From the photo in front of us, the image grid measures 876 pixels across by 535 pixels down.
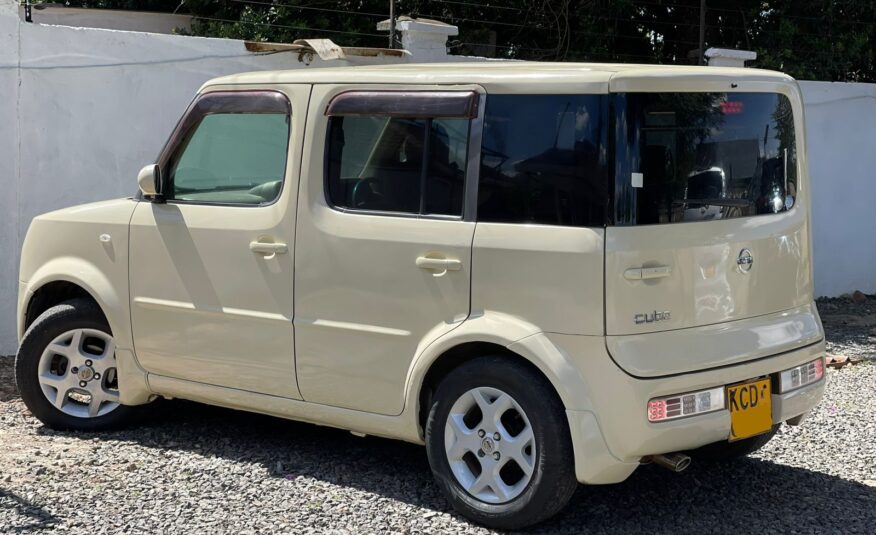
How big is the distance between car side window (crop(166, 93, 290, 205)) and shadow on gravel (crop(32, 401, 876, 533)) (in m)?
1.32

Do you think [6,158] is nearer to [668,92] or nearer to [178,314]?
[178,314]

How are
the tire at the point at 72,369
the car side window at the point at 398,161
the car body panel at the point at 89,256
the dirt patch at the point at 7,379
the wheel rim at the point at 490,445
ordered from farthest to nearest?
1. the dirt patch at the point at 7,379
2. the tire at the point at 72,369
3. the car body panel at the point at 89,256
4. the car side window at the point at 398,161
5. the wheel rim at the point at 490,445

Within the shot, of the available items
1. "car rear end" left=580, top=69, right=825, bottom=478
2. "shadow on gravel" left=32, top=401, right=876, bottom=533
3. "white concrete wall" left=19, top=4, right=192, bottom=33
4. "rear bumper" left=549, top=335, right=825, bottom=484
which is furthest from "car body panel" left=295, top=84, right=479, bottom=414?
"white concrete wall" left=19, top=4, right=192, bottom=33

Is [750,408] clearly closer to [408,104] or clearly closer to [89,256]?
[408,104]

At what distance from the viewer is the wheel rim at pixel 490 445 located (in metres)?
4.74

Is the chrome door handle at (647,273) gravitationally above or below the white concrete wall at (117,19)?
below

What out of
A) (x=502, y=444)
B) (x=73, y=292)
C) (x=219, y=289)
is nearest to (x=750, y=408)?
(x=502, y=444)

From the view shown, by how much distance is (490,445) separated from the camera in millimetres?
4824

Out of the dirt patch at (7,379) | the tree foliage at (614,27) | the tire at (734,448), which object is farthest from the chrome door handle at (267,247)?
the tree foliage at (614,27)

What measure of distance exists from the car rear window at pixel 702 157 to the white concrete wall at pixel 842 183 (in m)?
6.26

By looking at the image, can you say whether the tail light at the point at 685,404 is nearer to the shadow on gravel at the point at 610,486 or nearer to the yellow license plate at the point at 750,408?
the yellow license plate at the point at 750,408

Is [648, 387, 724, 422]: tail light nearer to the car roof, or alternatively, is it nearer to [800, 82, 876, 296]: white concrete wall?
the car roof

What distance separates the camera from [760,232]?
16.1 feet

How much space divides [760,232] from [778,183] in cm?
30
